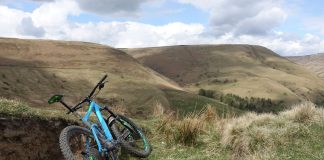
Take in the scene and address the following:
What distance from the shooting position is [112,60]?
18038 cm

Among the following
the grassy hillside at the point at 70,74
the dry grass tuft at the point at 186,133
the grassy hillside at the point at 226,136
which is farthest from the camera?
the grassy hillside at the point at 70,74

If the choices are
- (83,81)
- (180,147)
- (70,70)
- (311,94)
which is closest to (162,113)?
(180,147)

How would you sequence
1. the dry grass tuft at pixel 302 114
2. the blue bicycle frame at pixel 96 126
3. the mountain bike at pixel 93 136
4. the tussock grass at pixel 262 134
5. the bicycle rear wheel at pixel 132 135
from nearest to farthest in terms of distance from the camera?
1. the mountain bike at pixel 93 136
2. the blue bicycle frame at pixel 96 126
3. the bicycle rear wheel at pixel 132 135
4. the tussock grass at pixel 262 134
5. the dry grass tuft at pixel 302 114

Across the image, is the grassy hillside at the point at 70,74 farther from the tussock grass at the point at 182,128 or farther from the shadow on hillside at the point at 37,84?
the tussock grass at the point at 182,128

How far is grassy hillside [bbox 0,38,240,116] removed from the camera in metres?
103

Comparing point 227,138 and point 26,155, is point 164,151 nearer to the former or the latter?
point 227,138

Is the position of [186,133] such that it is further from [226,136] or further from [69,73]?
[69,73]

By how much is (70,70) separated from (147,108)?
45878 mm

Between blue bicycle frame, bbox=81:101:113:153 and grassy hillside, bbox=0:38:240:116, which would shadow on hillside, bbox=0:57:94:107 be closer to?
grassy hillside, bbox=0:38:240:116

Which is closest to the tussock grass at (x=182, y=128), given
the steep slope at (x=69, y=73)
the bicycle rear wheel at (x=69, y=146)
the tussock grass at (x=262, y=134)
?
the tussock grass at (x=262, y=134)

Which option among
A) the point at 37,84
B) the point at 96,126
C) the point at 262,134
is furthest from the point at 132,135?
the point at 37,84

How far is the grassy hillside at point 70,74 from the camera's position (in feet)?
339

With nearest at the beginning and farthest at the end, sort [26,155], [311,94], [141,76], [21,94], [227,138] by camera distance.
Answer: [26,155] → [227,138] → [21,94] → [141,76] → [311,94]

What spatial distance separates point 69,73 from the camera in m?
135
